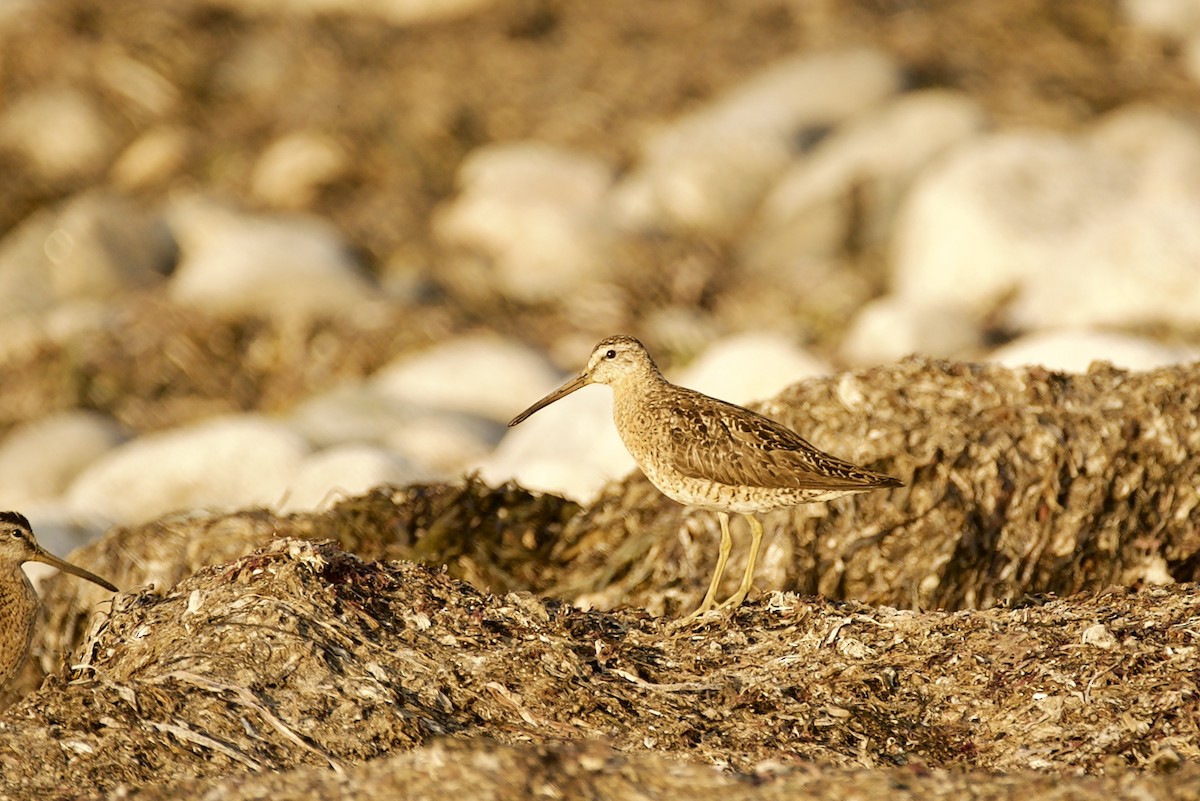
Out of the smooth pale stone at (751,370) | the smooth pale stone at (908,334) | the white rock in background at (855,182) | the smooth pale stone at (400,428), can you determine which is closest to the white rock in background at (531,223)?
the white rock in background at (855,182)

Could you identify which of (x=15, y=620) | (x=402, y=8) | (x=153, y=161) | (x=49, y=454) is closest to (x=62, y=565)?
(x=15, y=620)

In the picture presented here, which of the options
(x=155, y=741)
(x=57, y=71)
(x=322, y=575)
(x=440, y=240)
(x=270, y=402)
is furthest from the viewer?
(x=57, y=71)

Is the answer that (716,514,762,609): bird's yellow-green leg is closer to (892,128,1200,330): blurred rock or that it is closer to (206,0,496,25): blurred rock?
(892,128,1200,330): blurred rock

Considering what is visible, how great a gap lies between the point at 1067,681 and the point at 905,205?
11651 millimetres

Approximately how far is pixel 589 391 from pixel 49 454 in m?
4.62

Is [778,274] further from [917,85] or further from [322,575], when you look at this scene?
[322,575]

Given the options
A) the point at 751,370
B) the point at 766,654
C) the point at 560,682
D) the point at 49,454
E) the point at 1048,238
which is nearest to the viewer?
the point at 560,682

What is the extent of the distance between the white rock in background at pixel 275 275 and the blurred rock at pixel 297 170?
5.97 feet

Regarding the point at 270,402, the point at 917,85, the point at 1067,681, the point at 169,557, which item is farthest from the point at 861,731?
the point at 917,85

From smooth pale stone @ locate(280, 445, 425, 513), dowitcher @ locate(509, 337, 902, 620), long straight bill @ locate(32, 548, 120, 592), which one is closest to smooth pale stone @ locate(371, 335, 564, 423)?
smooth pale stone @ locate(280, 445, 425, 513)

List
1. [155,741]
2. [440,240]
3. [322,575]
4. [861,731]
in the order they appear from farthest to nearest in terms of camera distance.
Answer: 1. [440,240]
2. [322,575]
3. [861,731]
4. [155,741]

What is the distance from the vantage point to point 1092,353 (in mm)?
11023

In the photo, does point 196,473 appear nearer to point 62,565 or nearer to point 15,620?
point 62,565

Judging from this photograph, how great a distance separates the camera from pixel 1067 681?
603 cm
